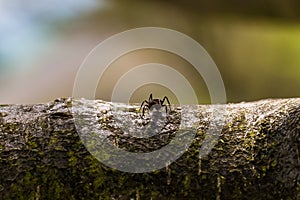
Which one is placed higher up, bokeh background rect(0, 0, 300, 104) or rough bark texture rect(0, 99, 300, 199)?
bokeh background rect(0, 0, 300, 104)

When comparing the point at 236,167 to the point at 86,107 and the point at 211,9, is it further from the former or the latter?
the point at 211,9

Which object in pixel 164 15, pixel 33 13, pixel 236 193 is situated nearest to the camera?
pixel 236 193

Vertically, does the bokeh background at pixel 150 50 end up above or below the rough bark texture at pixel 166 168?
above

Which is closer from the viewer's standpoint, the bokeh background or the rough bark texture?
the rough bark texture

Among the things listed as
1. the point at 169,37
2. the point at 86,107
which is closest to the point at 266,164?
the point at 86,107

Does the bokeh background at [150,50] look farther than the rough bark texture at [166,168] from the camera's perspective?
Yes
